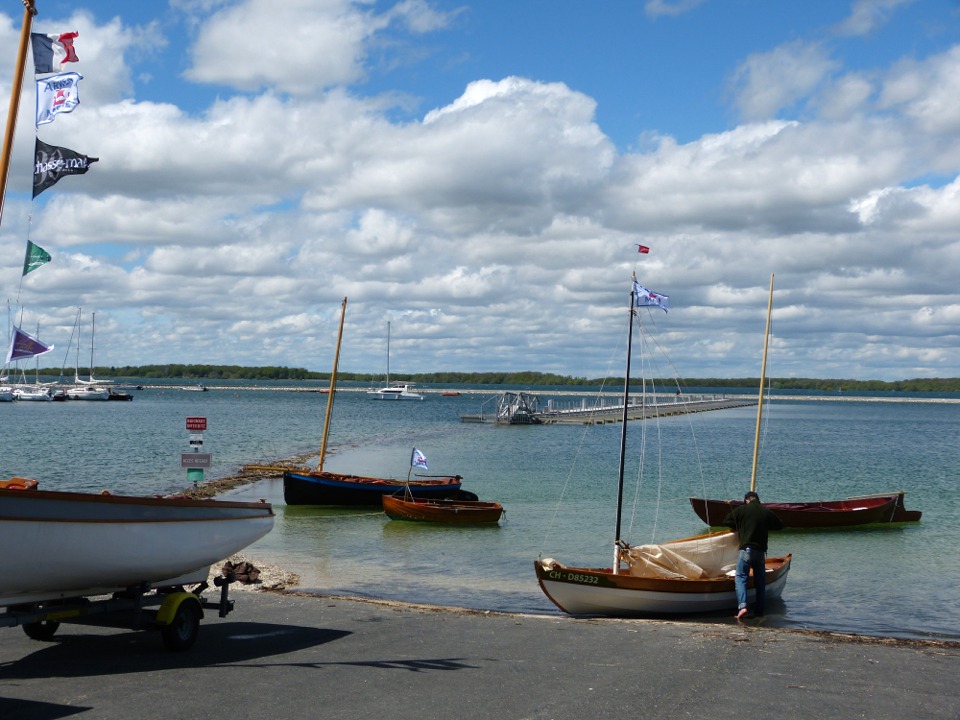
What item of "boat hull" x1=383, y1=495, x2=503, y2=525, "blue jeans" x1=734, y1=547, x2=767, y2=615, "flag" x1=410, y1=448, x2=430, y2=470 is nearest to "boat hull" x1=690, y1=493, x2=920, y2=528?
"boat hull" x1=383, y1=495, x2=503, y2=525

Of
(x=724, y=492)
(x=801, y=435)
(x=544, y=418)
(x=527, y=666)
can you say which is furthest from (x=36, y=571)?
(x=544, y=418)

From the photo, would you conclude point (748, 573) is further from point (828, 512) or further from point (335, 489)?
point (335, 489)

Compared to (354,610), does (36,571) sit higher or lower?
higher

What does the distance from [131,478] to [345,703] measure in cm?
3581

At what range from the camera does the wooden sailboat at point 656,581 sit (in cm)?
1680

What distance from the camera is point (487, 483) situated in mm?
45500

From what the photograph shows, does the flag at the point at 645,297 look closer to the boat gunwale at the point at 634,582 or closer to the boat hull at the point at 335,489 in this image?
the boat gunwale at the point at 634,582

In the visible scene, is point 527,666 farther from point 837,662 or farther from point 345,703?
point 837,662

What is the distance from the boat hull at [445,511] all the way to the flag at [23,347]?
69.6 ft

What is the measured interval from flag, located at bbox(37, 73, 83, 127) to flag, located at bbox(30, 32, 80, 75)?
14 centimetres

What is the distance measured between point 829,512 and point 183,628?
26.8 m

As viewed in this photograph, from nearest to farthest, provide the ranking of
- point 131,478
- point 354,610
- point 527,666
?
point 527,666, point 354,610, point 131,478

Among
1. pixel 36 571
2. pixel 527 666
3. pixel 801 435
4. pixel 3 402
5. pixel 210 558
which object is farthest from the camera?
pixel 3 402

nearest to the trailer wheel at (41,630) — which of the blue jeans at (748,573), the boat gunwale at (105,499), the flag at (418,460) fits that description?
the boat gunwale at (105,499)
